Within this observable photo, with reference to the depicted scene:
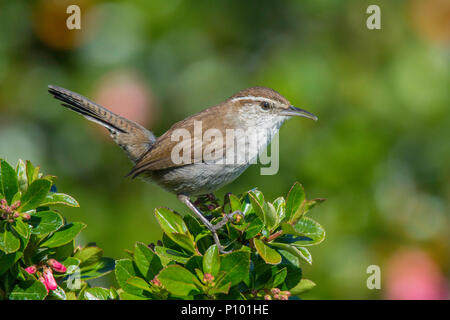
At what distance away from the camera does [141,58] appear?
5.53 metres

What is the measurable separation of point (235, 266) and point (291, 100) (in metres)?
2.83

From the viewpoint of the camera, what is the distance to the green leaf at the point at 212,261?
7.72 feet

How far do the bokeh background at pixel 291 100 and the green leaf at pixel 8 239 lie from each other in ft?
8.16

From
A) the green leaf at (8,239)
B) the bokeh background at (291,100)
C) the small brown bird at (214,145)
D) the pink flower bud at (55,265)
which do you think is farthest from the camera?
the bokeh background at (291,100)

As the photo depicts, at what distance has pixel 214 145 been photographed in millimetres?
3787

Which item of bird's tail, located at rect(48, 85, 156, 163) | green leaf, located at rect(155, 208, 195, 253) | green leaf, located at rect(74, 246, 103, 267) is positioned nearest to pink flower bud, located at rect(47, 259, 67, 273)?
green leaf, located at rect(74, 246, 103, 267)

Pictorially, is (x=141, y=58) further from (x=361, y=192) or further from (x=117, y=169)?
(x=361, y=192)

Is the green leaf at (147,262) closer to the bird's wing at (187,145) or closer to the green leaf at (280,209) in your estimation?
the green leaf at (280,209)

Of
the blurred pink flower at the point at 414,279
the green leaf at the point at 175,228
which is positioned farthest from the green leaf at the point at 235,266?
the blurred pink flower at the point at 414,279

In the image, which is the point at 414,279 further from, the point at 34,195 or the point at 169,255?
the point at 34,195

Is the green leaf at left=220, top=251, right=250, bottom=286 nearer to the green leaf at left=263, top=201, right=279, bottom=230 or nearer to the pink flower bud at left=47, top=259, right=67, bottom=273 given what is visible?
the green leaf at left=263, top=201, right=279, bottom=230

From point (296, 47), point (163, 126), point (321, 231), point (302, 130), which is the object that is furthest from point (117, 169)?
point (321, 231)

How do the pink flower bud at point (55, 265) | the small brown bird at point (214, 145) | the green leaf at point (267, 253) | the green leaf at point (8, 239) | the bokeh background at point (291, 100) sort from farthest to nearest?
the bokeh background at point (291, 100)
the small brown bird at point (214, 145)
the pink flower bud at point (55, 265)
the green leaf at point (267, 253)
the green leaf at point (8, 239)

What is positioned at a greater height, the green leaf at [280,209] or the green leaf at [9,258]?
the green leaf at [280,209]
